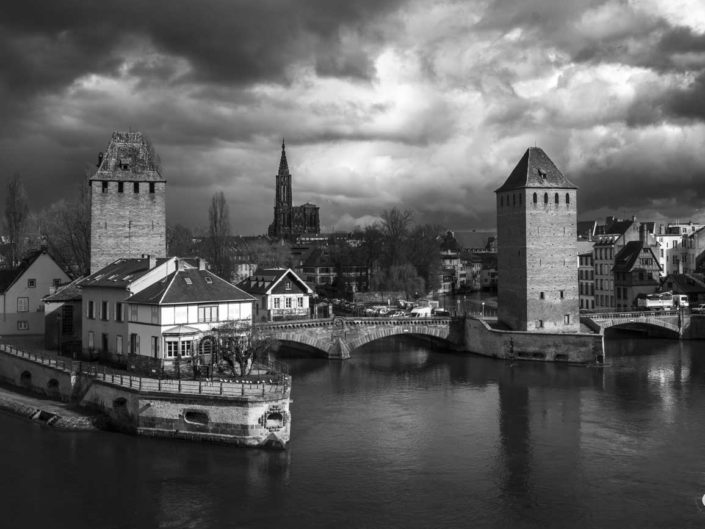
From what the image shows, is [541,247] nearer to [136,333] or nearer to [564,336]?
[564,336]

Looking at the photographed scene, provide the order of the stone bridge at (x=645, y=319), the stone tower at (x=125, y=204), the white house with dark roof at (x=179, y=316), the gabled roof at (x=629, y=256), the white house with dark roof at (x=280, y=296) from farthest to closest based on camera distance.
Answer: the gabled roof at (x=629, y=256), the stone bridge at (x=645, y=319), the white house with dark roof at (x=280, y=296), the stone tower at (x=125, y=204), the white house with dark roof at (x=179, y=316)

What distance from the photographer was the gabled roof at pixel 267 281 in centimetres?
6200

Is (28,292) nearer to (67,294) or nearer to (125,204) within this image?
(67,294)

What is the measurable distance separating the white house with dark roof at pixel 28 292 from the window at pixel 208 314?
16.9 meters

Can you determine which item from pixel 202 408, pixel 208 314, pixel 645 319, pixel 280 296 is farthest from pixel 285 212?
pixel 202 408

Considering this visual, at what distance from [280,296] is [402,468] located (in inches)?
1384

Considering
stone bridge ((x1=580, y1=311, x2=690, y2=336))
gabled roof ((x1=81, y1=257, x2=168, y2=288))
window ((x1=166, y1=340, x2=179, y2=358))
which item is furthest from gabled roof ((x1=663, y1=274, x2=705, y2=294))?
window ((x1=166, y1=340, x2=179, y2=358))

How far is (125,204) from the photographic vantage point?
5172 centimetres

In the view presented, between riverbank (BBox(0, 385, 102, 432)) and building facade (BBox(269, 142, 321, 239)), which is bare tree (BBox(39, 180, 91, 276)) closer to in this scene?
riverbank (BBox(0, 385, 102, 432))

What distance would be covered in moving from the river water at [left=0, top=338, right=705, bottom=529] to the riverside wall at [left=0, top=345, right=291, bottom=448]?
0.66m

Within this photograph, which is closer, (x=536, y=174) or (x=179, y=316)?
(x=179, y=316)

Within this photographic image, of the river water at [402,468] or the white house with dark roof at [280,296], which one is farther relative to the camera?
the white house with dark roof at [280,296]

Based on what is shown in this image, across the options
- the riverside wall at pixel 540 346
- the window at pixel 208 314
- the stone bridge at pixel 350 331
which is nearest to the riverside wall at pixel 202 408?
the window at pixel 208 314

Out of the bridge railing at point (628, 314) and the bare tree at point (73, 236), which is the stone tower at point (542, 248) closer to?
the bridge railing at point (628, 314)
